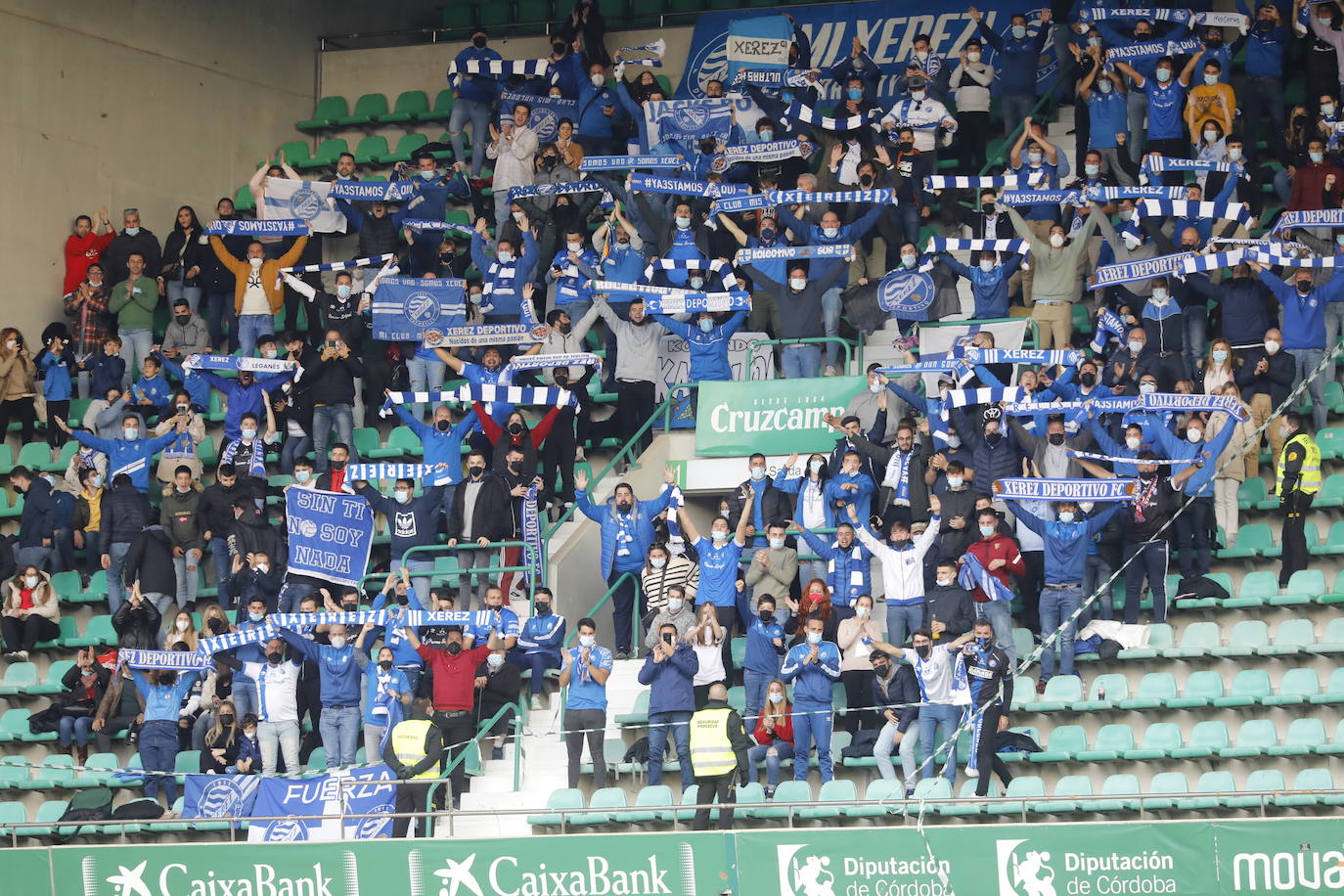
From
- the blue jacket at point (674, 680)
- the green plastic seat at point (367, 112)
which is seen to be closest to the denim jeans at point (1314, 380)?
the blue jacket at point (674, 680)

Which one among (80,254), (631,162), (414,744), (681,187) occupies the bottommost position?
(414,744)

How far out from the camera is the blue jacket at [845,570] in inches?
746

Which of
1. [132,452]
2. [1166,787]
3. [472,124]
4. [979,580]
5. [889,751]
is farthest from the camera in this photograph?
[472,124]

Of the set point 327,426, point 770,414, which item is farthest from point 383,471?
point 770,414

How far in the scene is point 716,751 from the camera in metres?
17.0

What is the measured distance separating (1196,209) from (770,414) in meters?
4.63

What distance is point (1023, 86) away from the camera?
2405 cm

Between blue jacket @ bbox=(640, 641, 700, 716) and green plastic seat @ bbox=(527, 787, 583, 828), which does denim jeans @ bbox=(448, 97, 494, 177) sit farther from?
green plastic seat @ bbox=(527, 787, 583, 828)

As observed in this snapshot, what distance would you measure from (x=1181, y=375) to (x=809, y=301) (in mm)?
3908

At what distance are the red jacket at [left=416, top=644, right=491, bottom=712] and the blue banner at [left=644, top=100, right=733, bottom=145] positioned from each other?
8.22m

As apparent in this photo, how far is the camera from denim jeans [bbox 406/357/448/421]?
23250 mm

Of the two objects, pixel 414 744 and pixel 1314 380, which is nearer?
pixel 414 744

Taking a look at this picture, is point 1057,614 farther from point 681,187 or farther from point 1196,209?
point 681,187

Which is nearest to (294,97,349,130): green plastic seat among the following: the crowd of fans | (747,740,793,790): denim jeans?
the crowd of fans
